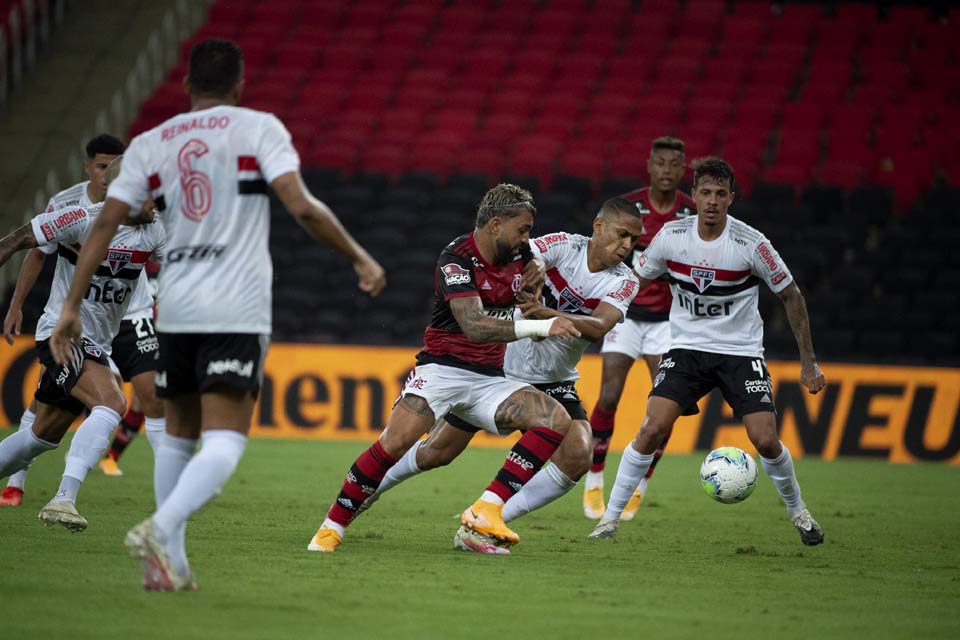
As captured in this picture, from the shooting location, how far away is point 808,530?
26.1ft

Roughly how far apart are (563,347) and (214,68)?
3.36 metres

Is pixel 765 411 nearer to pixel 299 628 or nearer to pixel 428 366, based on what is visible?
pixel 428 366

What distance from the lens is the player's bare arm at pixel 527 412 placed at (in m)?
7.24

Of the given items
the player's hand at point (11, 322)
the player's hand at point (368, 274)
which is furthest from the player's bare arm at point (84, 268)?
the player's hand at point (11, 322)

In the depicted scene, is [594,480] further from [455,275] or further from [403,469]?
[455,275]

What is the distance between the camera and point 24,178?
20.1 metres

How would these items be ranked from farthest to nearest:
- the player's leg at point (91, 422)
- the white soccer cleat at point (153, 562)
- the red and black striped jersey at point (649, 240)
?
the red and black striped jersey at point (649, 240) < the player's leg at point (91, 422) < the white soccer cleat at point (153, 562)

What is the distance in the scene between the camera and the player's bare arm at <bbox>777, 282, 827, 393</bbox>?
26.3 feet

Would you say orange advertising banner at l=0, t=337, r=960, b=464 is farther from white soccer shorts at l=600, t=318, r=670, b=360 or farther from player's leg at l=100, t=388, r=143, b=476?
white soccer shorts at l=600, t=318, r=670, b=360

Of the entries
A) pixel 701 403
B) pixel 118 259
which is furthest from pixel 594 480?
pixel 701 403

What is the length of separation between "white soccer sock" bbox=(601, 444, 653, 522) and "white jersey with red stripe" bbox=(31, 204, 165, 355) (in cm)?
335

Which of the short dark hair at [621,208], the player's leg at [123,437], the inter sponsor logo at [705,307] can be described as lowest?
the player's leg at [123,437]

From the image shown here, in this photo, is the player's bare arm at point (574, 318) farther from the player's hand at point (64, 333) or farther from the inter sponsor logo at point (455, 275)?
the player's hand at point (64, 333)

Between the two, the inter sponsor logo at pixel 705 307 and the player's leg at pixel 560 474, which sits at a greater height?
the inter sponsor logo at pixel 705 307
